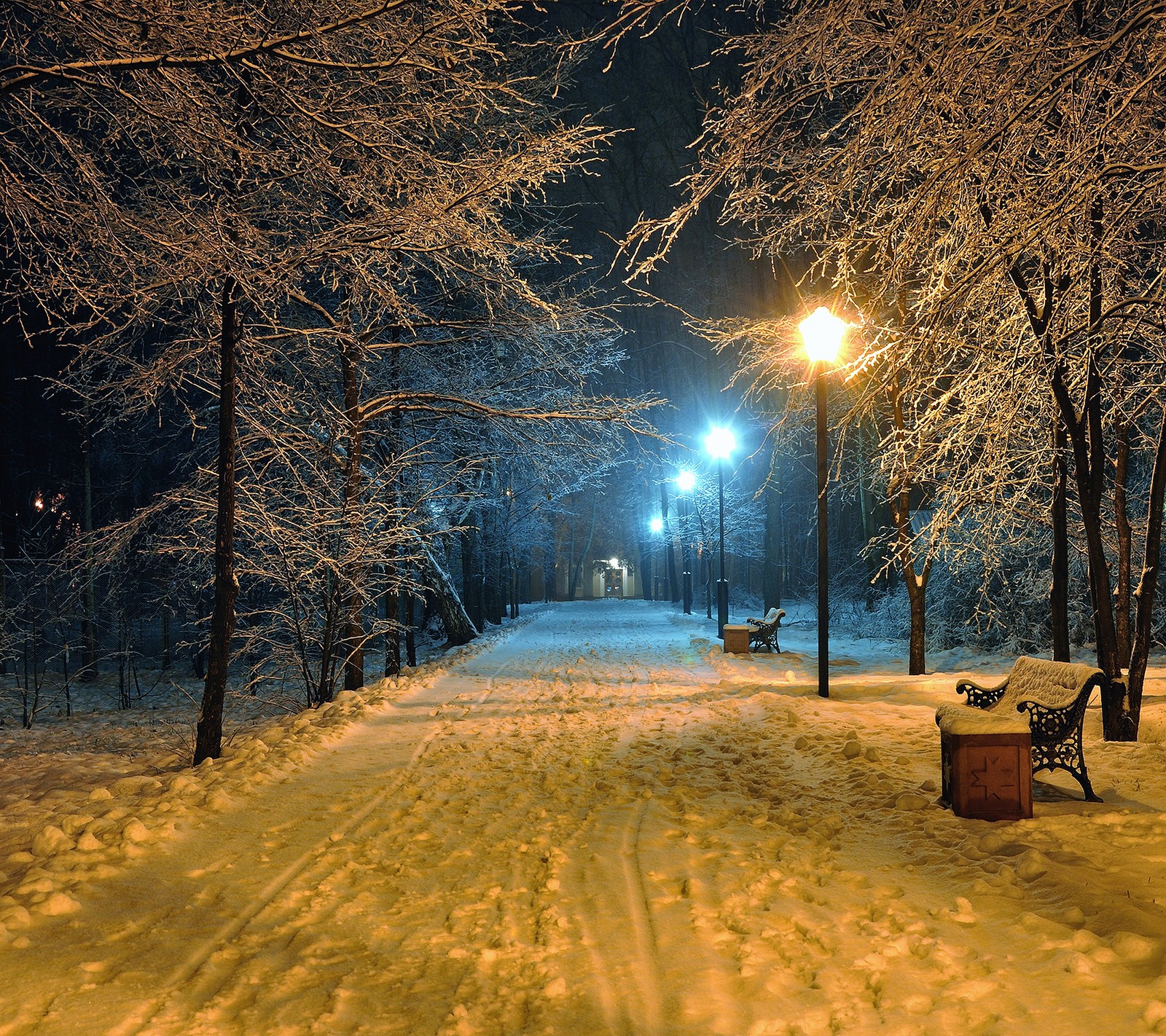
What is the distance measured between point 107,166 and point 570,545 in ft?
234

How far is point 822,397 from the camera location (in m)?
11.8

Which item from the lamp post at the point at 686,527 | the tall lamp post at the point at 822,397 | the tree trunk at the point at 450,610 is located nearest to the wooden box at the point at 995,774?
the tall lamp post at the point at 822,397

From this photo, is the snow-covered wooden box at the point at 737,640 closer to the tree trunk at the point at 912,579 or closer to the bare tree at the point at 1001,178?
the tree trunk at the point at 912,579

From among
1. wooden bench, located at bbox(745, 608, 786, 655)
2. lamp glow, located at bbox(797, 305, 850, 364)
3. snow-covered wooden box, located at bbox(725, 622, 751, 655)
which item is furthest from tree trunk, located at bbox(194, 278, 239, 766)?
wooden bench, located at bbox(745, 608, 786, 655)

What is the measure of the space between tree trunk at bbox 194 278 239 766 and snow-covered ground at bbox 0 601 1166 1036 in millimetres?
797

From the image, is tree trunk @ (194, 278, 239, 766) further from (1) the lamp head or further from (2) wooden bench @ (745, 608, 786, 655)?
(1) the lamp head

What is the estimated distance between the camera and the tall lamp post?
10.8 m

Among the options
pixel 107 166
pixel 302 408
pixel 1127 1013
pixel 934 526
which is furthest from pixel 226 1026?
pixel 302 408

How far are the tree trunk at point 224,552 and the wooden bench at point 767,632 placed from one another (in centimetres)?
1199

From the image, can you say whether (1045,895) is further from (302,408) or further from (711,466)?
(711,466)

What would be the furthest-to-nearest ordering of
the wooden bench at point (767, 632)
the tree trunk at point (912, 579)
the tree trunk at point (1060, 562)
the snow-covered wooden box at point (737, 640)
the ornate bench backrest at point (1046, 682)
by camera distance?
1. the wooden bench at point (767, 632)
2. the snow-covered wooden box at point (737, 640)
3. the tree trunk at point (912, 579)
4. the tree trunk at point (1060, 562)
5. the ornate bench backrest at point (1046, 682)

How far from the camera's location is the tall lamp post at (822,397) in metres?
10.8

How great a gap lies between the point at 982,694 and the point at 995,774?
2.82 metres

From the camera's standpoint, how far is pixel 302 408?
1266cm
